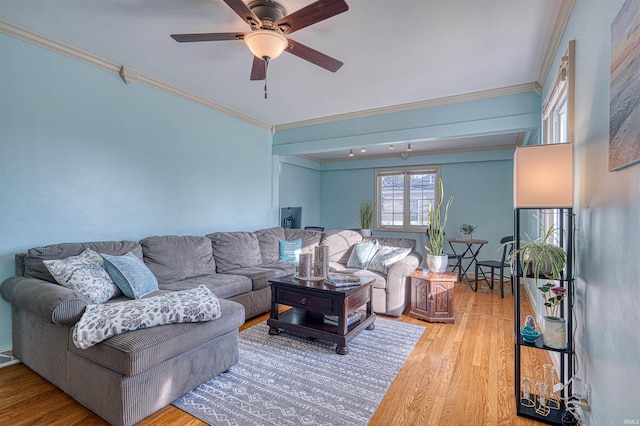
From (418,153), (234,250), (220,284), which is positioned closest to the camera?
(220,284)

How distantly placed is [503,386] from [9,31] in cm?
462

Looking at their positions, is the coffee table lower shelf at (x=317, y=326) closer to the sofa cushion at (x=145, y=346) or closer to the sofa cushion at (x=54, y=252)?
the sofa cushion at (x=145, y=346)

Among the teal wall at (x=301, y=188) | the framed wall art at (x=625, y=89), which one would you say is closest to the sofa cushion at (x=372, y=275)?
the framed wall art at (x=625, y=89)

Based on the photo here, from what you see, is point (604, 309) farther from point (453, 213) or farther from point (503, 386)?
point (453, 213)

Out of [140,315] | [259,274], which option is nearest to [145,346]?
[140,315]

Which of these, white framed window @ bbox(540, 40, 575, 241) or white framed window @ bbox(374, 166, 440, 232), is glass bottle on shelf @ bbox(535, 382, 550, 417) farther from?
white framed window @ bbox(374, 166, 440, 232)

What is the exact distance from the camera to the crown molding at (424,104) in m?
3.48

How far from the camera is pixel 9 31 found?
2.49 m

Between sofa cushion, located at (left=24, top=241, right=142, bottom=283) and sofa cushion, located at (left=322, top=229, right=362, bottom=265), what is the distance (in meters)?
2.57

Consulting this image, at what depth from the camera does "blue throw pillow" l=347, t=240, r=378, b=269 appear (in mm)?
4031

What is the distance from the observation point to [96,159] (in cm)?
306

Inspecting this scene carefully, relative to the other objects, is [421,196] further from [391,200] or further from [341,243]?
[341,243]

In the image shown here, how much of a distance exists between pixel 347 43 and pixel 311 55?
47 cm

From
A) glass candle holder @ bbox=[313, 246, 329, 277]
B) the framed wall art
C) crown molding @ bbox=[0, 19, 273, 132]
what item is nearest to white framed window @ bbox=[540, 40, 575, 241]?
the framed wall art
